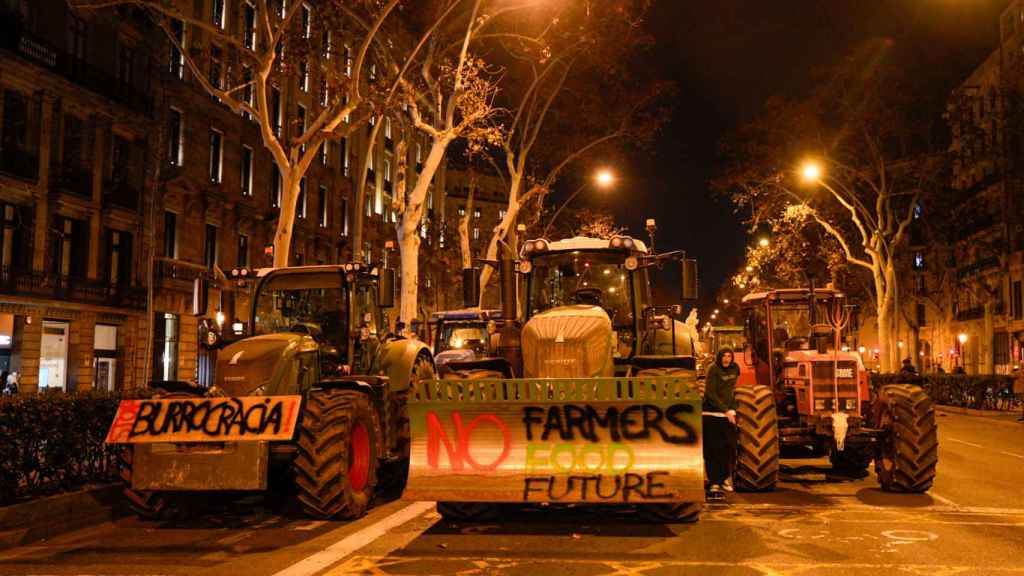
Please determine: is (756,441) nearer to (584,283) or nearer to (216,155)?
(584,283)

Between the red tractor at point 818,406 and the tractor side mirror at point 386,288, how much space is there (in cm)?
455

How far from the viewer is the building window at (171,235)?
35062 millimetres

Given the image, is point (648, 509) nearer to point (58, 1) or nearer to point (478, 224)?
point (58, 1)

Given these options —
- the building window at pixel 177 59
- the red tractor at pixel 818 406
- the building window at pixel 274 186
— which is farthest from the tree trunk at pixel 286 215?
the building window at pixel 274 186

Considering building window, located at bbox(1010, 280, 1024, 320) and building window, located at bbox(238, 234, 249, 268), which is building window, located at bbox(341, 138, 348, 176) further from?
building window, located at bbox(1010, 280, 1024, 320)

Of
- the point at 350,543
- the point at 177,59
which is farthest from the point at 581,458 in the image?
the point at 177,59

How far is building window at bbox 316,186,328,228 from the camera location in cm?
4822

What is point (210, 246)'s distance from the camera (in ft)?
124

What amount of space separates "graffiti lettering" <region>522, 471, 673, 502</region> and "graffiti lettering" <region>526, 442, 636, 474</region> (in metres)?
0.09

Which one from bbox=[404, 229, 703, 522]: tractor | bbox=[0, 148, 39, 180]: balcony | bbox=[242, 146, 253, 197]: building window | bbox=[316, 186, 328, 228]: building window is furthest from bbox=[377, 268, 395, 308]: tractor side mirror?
bbox=[316, 186, 328, 228]: building window

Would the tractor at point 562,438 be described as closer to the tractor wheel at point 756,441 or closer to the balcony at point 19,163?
the tractor wheel at point 756,441

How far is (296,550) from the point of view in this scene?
8797 mm

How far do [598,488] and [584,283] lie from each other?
11.6 feet

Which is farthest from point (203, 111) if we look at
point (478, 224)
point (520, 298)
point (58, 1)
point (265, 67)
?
point (478, 224)
